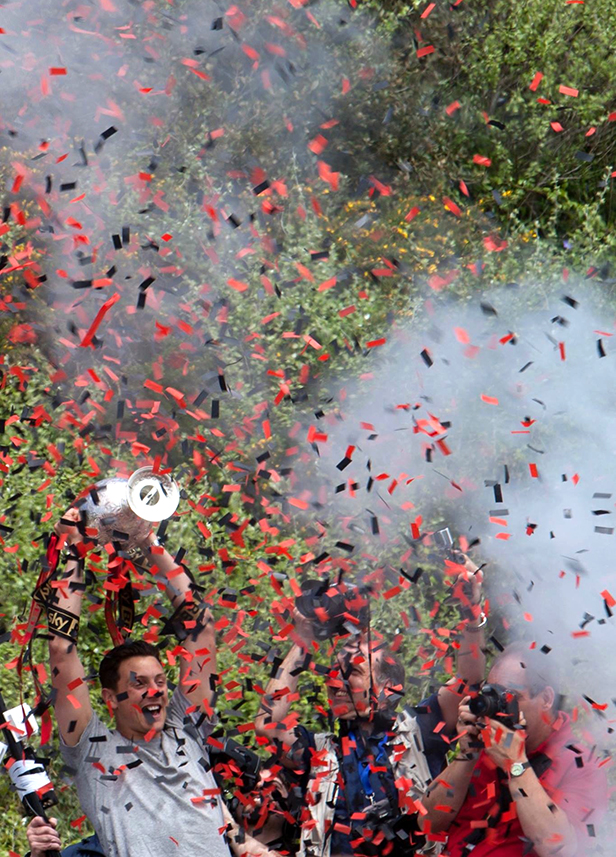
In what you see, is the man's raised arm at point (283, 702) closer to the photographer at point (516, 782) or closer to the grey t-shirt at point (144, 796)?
the grey t-shirt at point (144, 796)

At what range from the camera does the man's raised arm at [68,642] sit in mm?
3432

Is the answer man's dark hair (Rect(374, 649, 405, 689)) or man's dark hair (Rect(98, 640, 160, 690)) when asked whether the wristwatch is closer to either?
man's dark hair (Rect(374, 649, 405, 689))

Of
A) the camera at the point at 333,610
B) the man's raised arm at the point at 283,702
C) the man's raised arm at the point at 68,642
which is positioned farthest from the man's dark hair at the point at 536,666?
the man's raised arm at the point at 68,642

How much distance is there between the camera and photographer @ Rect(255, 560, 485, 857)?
11.9 ft

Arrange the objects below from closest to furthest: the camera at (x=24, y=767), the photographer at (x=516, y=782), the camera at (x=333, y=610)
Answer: the camera at (x=24, y=767) → the photographer at (x=516, y=782) → the camera at (x=333, y=610)

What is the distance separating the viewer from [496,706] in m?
3.44

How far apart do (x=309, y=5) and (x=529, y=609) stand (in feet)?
16.6

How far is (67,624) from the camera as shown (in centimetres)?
347

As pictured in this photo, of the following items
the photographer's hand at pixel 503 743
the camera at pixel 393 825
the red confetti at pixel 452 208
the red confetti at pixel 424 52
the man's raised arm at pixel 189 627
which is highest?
the man's raised arm at pixel 189 627

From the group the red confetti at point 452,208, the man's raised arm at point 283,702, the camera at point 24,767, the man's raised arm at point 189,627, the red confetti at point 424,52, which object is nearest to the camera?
the camera at point 24,767

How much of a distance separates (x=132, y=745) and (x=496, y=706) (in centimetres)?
120

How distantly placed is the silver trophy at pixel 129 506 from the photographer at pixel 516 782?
1222 millimetres

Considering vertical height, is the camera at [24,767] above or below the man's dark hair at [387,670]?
above

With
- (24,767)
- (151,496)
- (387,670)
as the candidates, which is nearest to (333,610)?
(387,670)
